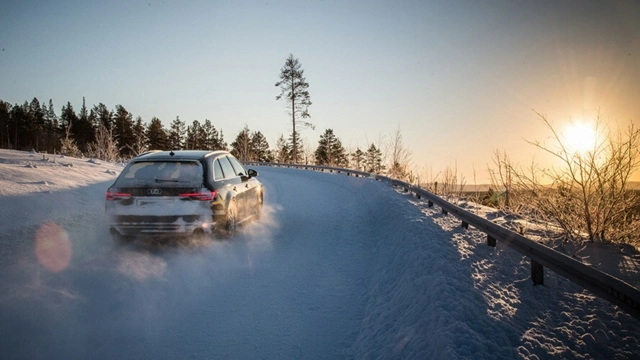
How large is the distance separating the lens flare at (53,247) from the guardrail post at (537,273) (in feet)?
20.0

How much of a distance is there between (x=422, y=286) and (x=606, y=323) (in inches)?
62.2

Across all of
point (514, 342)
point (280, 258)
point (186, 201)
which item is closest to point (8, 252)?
point (186, 201)

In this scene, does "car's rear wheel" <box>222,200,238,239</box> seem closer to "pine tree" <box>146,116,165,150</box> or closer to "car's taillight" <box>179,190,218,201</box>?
Result: "car's taillight" <box>179,190,218,201</box>

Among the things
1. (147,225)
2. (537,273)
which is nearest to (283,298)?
(147,225)

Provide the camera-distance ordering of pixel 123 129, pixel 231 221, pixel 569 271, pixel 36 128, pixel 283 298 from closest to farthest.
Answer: pixel 569 271, pixel 283 298, pixel 231 221, pixel 123 129, pixel 36 128

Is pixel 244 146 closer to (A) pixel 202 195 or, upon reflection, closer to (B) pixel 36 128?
(A) pixel 202 195

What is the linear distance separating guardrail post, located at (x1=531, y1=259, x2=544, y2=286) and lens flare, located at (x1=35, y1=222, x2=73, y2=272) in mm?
6100

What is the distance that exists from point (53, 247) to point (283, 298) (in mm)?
3974

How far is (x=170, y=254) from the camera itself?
5145 mm

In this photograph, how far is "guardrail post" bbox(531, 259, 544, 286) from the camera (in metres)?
3.33

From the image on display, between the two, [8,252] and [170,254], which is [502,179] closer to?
[170,254]

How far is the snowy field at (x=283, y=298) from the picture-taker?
270 centimetres

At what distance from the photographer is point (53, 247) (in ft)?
16.4

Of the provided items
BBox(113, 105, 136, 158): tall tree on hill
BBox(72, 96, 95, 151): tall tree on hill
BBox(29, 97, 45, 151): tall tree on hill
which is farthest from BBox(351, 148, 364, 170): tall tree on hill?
BBox(29, 97, 45, 151): tall tree on hill
